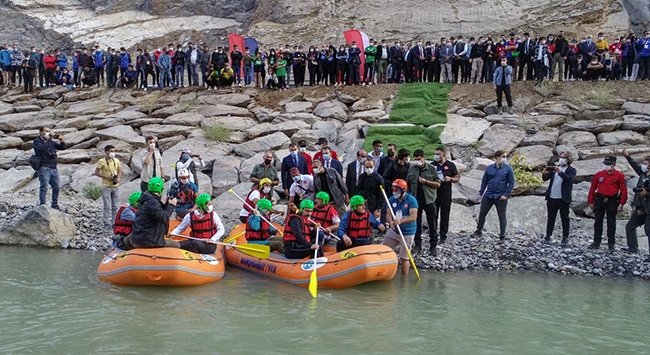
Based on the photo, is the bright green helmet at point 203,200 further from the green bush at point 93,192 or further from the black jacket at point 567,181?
the black jacket at point 567,181

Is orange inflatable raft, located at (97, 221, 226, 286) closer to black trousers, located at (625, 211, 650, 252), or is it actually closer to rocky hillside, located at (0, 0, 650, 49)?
black trousers, located at (625, 211, 650, 252)

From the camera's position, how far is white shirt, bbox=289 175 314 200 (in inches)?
424

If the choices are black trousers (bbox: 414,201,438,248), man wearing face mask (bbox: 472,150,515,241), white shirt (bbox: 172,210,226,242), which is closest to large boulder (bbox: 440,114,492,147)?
man wearing face mask (bbox: 472,150,515,241)

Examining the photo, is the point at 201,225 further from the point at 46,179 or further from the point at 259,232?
the point at 46,179

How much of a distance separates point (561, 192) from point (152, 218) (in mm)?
6715

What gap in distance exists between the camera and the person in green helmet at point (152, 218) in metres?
8.47

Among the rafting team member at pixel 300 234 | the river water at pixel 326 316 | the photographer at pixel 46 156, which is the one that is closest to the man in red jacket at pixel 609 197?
the river water at pixel 326 316

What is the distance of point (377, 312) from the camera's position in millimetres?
7836

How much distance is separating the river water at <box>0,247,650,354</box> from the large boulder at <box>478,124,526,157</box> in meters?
5.31

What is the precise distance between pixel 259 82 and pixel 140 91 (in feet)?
13.0

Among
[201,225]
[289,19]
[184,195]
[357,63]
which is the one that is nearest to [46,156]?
[184,195]

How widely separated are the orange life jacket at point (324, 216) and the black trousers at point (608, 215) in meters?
4.54

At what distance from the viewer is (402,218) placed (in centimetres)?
943

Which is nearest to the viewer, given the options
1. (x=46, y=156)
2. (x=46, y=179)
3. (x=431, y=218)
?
(x=431, y=218)
